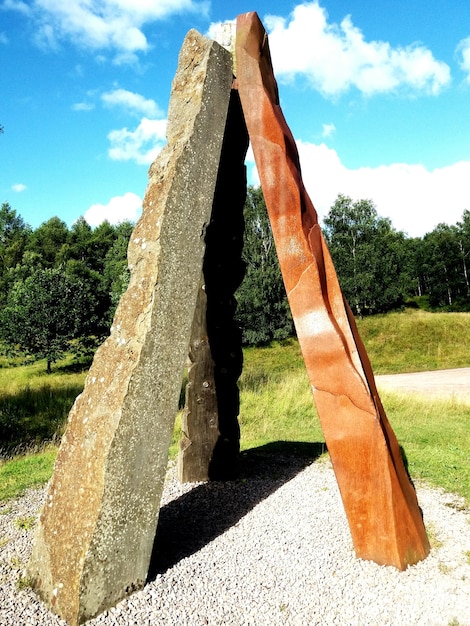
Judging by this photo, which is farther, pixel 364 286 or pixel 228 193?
pixel 364 286

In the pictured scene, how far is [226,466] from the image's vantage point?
5949 mm

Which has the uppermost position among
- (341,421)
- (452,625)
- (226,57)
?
(226,57)

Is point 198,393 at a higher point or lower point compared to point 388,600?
higher

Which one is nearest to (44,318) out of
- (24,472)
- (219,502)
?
(24,472)

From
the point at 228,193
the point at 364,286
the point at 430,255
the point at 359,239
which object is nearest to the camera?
the point at 228,193

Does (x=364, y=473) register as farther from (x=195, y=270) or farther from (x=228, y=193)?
(x=228, y=193)

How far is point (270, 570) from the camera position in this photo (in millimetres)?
3799

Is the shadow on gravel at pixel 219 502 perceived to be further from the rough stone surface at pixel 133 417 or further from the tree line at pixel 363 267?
the tree line at pixel 363 267

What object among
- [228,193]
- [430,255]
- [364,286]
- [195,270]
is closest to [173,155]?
[195,270]

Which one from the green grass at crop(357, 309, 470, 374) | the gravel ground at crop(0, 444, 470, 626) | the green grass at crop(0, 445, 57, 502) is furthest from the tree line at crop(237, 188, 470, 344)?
the gravel ground at crop(0, 444, 470, 626)

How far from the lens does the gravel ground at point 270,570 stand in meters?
3.23

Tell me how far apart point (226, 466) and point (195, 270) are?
119 inches

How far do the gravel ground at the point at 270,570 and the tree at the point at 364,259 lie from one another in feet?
102

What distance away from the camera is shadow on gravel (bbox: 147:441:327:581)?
4.17 metres
